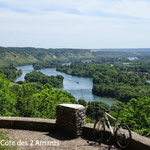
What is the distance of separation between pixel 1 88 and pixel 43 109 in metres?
3.09

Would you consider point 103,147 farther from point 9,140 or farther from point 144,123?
point 144,123

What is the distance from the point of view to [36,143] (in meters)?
5.86

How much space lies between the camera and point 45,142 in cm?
595

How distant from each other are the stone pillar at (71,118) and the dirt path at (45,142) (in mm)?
241

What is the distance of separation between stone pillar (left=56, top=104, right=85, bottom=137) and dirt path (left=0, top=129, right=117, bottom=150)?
0.24 m

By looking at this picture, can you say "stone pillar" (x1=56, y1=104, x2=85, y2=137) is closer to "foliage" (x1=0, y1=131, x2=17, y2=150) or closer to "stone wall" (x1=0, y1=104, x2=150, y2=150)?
"stone wall" (x1=0, y1=104, x2=150, y2=150)

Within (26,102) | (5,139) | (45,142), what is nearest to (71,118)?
(45,142)

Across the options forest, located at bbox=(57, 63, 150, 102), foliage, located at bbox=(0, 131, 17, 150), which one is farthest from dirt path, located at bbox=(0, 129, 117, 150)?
forest, located at bbox=(57, 63, 150, 102)

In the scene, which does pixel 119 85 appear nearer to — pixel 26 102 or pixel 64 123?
pixel 26 102

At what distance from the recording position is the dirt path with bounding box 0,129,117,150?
5582 mm

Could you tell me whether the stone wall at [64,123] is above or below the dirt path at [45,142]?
above

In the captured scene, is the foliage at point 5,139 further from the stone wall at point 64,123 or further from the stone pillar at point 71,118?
the stone pillar at point 71,118

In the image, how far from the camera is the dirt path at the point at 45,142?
18.3 feet

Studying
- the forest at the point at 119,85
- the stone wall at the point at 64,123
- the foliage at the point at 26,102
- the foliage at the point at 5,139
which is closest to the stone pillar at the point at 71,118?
the stone wall at the point at 64,123
